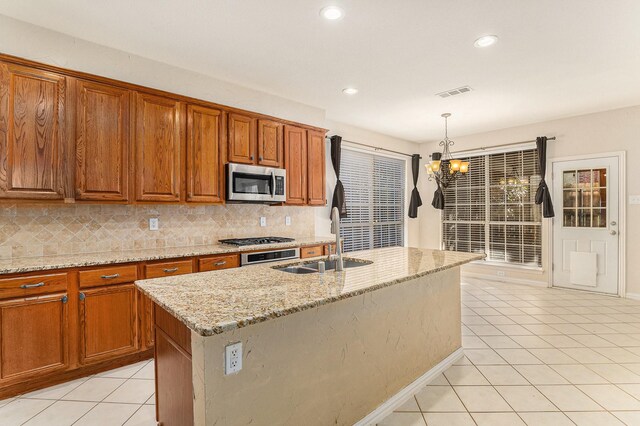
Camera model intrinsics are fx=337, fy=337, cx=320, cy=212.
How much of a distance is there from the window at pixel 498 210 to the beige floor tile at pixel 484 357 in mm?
3407

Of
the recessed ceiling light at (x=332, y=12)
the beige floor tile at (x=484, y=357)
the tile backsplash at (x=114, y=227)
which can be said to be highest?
the recessed ceiling light at (x=332, y=12)

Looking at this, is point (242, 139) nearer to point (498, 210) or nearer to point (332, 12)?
point (332, 12)

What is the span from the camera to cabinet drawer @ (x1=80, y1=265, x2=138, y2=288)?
2.57m

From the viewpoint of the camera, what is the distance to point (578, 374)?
2654 mm

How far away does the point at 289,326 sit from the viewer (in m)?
1.62

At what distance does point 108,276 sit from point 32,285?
0.46 metres

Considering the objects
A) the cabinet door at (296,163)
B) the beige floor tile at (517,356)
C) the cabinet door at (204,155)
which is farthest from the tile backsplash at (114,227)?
the beige floor tile at (517,356)

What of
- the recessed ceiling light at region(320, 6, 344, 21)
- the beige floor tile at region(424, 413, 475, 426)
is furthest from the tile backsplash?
the beige floor tile at region(424, 413, 475, 426)

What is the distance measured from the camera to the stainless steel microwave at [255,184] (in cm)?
364

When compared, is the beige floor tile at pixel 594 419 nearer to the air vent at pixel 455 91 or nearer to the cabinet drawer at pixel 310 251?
the cabinet drawer at pixel 310 251

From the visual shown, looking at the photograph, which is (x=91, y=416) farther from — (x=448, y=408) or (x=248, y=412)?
(x=448, y=408)

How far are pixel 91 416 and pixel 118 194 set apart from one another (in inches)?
66.7

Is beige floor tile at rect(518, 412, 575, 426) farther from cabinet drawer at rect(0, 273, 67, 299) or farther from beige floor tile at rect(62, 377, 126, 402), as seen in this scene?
cabinet drawer at rect(0, 273, 67, 299)

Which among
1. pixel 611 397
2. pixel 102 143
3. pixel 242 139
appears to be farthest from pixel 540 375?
pixel 102 143
